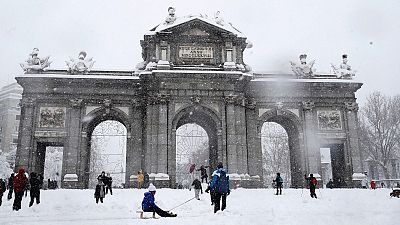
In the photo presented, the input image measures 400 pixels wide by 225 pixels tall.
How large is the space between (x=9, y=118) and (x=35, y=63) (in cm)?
4106

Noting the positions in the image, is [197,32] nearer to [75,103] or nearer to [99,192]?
[75,103]

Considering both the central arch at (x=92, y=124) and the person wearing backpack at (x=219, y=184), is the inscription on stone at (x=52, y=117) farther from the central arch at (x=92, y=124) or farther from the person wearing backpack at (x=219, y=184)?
the person wearing backpack at (x=219, y=184)

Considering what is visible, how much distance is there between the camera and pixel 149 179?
2781cm

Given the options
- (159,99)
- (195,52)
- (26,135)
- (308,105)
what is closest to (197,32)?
(195,52)

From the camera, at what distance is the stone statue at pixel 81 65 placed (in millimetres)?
31656

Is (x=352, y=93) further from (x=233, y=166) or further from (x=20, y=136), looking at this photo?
(x=20, y=136)

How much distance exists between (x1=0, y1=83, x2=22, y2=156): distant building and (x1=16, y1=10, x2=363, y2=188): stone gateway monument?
39.1 metres

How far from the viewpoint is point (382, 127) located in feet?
148

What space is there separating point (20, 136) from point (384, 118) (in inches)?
1390

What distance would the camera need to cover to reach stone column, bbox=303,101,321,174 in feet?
103

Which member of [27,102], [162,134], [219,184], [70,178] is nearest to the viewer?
[219,184]

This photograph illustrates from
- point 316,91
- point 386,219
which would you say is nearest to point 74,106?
point 316,91

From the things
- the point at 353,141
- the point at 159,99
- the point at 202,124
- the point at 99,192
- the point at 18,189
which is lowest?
the point at 99,192

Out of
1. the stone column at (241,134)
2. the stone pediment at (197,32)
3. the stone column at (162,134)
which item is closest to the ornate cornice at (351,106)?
the stone column at (241,134)
